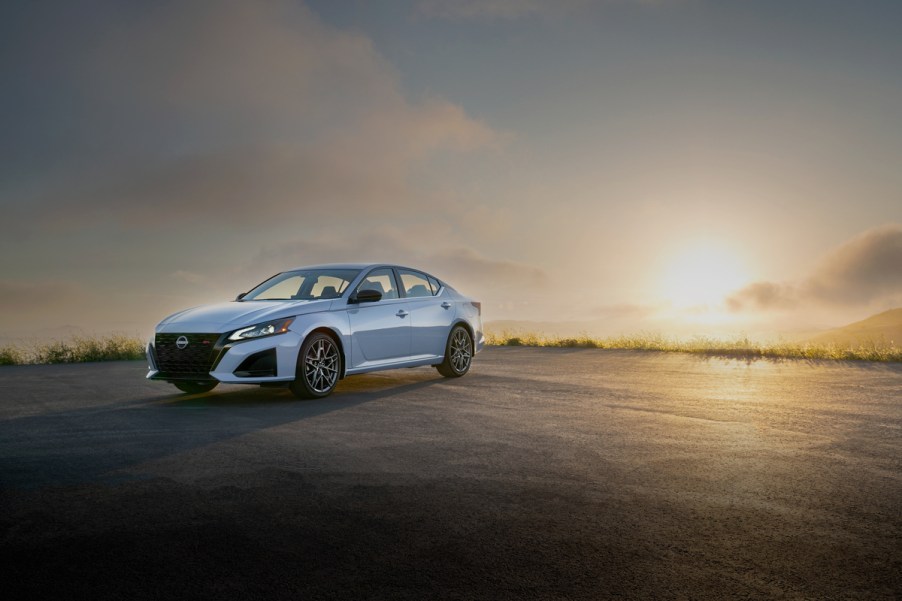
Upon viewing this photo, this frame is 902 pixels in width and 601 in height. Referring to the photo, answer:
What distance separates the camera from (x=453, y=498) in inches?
212

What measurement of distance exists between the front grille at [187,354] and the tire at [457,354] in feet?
13.5

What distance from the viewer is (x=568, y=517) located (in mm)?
4953

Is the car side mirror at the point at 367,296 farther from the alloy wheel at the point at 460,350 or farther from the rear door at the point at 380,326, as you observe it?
the alloy wheel at the point at 460,350

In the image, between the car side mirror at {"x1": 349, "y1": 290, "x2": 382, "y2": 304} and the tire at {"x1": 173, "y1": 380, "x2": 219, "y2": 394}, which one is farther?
the tire at {"x1": 173, "y1": 380, "x2": 219, "y2": 394}

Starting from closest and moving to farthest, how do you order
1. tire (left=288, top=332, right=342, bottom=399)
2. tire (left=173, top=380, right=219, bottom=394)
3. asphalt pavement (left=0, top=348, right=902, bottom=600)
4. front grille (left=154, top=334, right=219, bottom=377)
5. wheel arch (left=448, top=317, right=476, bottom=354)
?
asphalt pavement (left=0, top=348, right=902, bottom=600) < front grille (left=154, top=334, right=219, bottom=377) < tire (left=288, top=332, right=342, bottom=399) < tire (left=173, top=380, right=219, bottom=394) < wheel arch (left=448, top=317, right=476, bottom=354)

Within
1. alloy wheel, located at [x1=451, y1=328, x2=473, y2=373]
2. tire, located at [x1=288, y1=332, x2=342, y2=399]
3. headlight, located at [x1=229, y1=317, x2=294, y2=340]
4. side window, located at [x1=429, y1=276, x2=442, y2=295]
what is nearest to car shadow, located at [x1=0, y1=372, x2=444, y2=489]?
tire, located at [x1=288, y1=332, x2=342, y2=399]

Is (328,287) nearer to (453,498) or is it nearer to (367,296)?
(367,296)

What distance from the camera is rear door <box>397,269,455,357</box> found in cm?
1247

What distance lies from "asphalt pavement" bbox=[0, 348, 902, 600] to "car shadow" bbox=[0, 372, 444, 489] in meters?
0.04

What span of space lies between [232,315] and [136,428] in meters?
2.42

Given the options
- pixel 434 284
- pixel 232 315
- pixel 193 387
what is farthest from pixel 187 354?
pixel 434 284

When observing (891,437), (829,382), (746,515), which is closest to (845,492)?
(746,515)

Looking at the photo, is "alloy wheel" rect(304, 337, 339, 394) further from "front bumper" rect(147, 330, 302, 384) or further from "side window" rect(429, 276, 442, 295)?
"side window" rect(429, 276, 442, 295)

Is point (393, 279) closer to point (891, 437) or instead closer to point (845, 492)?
point (891, 437)
